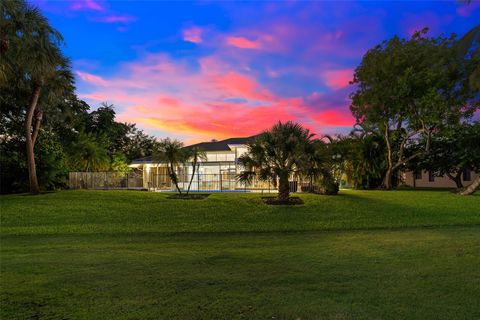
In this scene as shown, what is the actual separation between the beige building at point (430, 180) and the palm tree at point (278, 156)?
80.3ft

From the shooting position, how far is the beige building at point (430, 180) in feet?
125

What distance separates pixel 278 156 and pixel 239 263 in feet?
35.1

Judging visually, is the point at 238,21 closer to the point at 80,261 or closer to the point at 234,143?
the point at 80,261

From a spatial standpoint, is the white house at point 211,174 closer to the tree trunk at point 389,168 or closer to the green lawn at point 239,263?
the tree trunk at point 389,168

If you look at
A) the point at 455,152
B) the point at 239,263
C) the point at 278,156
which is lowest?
the point at 239,263

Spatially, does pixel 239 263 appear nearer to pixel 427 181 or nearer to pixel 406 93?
pixel 406 93

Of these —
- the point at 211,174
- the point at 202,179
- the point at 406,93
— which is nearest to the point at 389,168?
the point at 406,93

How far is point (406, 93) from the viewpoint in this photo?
25828mm

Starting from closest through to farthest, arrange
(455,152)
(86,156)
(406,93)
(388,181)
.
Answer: (406,93)
(388,181)
(86,156)
(455,152)

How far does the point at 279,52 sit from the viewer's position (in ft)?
60.6

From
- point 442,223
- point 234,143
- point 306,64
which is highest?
point 306,64

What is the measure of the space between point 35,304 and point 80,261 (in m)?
3.04

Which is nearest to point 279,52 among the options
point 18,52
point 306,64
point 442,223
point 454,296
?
point 306,64

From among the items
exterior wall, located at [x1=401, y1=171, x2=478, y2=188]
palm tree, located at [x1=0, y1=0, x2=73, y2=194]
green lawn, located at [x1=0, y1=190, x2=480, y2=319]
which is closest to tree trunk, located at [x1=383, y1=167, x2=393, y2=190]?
exterior wall, located at [x1=401, y1=171, x2=478, y2=188]
